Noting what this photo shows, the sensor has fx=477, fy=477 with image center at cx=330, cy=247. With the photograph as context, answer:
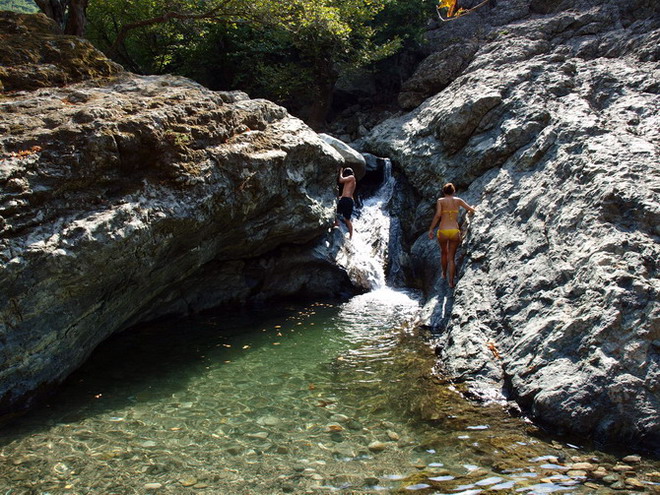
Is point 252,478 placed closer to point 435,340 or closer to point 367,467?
point 367,467

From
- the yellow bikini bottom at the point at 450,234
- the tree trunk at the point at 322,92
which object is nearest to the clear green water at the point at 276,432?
the yellow bikini bottom at the point at 450,234

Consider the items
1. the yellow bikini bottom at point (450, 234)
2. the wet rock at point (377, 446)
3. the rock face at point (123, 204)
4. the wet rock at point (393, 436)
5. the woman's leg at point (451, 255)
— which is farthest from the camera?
the yellow bikini bottom at point (450, 234)

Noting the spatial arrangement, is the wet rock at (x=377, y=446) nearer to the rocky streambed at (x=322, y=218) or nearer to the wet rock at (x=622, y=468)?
the rocky streambed at (x=322, y=218)

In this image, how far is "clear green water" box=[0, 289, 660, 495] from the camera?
4.72 metres

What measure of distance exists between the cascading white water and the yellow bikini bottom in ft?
10.6

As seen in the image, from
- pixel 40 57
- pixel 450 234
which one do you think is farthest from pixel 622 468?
pixel 40 57

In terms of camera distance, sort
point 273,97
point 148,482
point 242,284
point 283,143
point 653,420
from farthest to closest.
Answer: point 273,97, point 242,284, point 283,143, point 653,420, point 148,482

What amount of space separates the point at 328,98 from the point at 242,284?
13.9 meters

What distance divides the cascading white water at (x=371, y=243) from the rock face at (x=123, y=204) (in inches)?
87.7

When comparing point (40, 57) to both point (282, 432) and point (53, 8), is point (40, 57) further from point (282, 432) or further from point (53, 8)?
point (282, 432)

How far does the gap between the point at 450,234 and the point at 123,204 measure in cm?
680

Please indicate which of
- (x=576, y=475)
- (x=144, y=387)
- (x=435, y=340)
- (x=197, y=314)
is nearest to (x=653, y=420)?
(x=576, y=475)

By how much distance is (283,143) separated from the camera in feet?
36.0

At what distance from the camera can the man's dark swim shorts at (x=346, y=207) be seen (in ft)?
47.2
